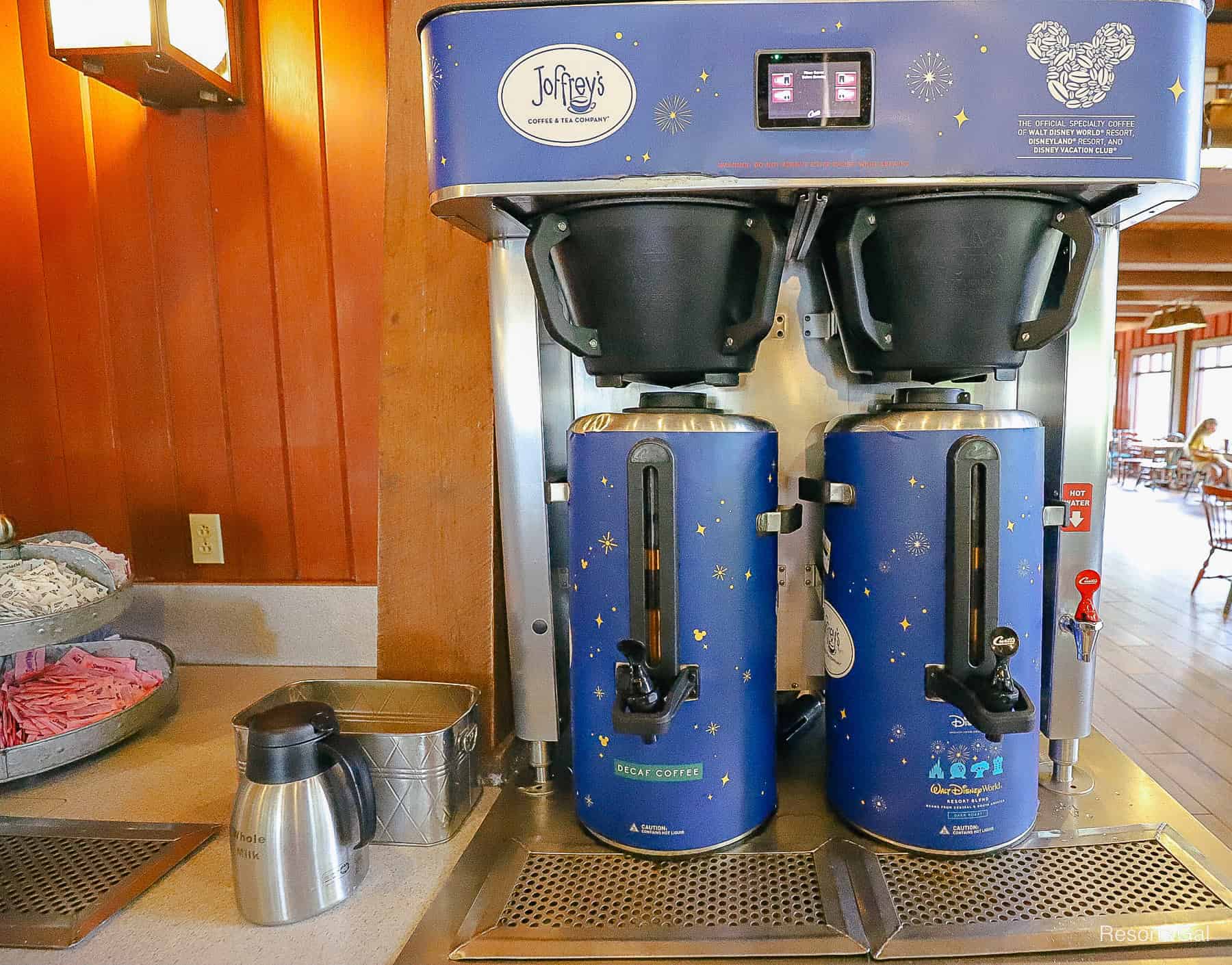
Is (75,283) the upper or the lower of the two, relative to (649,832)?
upper

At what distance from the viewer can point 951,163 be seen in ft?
2.14

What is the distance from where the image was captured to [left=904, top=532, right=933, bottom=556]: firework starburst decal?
717 millimetres

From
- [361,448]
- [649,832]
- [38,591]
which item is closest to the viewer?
[649,832]

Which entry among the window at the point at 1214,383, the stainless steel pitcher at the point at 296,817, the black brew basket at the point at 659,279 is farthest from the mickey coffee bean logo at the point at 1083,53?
the window at the point at 1214,383

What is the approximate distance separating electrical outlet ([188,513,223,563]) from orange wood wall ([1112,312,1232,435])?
10591 mm

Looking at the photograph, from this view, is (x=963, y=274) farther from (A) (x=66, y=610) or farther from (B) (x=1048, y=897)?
(A) (x=66, y=610)

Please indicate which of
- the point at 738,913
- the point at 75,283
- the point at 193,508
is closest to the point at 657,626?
the point at 738,913

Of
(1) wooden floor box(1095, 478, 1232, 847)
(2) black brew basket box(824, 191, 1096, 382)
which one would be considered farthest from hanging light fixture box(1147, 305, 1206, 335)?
(2) black brew basket box(824, 191, 1096, 382)

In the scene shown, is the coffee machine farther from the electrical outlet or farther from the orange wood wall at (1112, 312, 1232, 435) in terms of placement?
the orange wood wall at (1112, 312, 1232, 435)

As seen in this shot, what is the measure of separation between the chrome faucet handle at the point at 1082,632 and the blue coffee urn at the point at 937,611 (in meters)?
0.10

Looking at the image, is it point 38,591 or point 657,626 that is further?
point 38,591

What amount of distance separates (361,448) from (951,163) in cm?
95

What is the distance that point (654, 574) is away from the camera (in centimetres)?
71

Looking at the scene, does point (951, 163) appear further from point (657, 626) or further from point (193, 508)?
point (193, 508)
